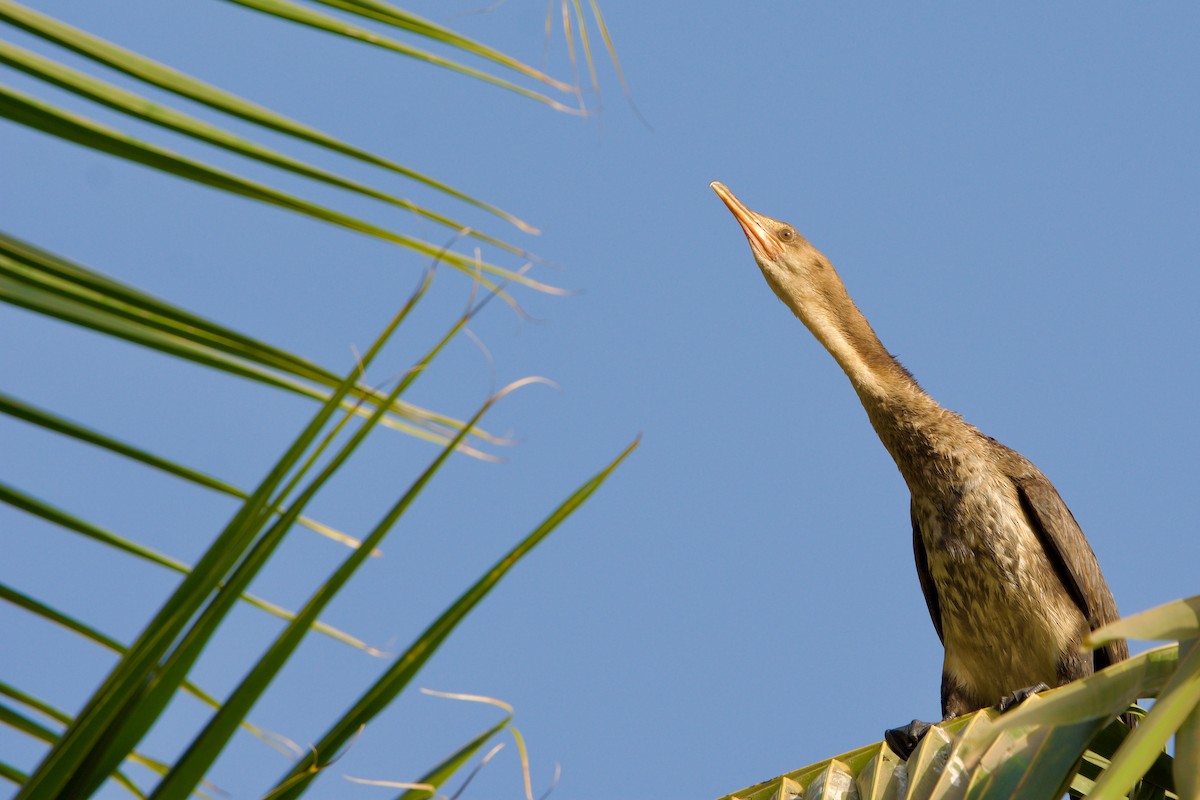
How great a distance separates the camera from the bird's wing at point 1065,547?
203 inches

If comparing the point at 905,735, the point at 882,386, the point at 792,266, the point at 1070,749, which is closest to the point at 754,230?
the point at 792,266

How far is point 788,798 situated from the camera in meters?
2.57

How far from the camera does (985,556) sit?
506cm

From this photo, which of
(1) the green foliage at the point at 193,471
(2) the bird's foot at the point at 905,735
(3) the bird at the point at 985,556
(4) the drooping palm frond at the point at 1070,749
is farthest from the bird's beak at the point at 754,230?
(1) the green foliage at the point at 193,471

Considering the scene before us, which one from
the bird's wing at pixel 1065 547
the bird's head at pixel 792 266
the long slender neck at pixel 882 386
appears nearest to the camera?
the bird's wing at pixel 1065 547

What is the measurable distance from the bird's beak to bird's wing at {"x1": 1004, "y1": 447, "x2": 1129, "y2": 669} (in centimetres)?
172

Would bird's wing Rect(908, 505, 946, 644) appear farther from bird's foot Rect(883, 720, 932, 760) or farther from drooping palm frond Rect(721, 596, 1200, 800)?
drooping palm frond Rect(721, 596, 1200, 800)

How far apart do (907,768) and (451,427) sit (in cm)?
117

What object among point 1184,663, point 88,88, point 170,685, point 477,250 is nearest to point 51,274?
point 88,88

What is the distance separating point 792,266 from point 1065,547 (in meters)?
1.94

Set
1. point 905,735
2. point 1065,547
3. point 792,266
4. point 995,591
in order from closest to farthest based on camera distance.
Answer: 1. point 905,735
2. point 995,591
3. point 1065,547
4. point 792,266

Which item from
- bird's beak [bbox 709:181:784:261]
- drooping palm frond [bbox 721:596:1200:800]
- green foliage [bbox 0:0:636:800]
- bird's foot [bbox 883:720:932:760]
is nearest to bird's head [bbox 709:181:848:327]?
bird's beak [bbox 709:181:784:261]

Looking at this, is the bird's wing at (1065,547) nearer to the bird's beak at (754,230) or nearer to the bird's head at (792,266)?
the bird's head at (792,266)

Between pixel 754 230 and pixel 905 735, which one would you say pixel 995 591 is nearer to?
pixel 905 735
